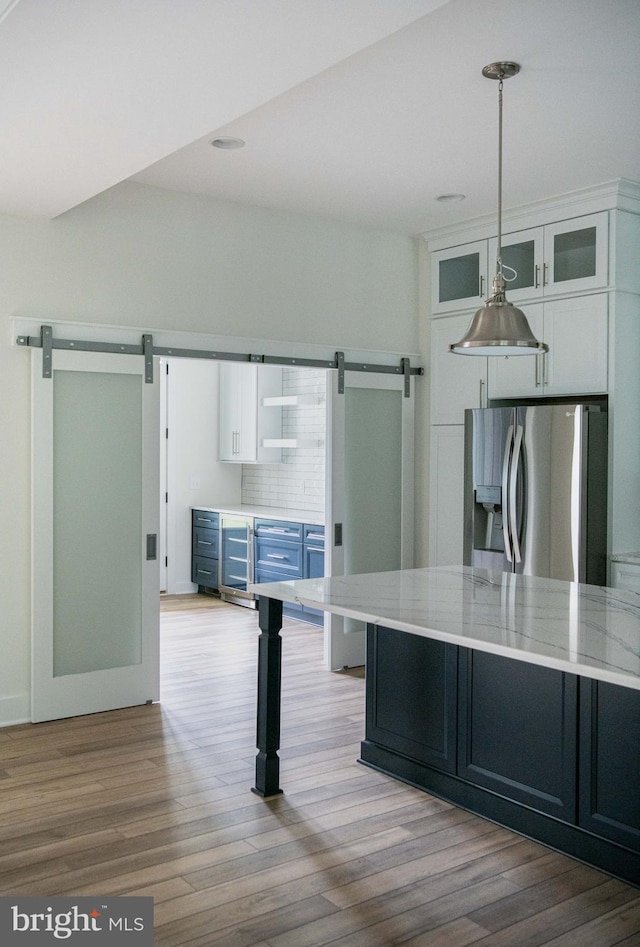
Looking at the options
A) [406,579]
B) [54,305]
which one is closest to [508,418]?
[406,579]

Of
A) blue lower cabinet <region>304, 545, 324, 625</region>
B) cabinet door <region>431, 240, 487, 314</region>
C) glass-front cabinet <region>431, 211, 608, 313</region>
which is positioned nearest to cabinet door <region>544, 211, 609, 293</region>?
glass-front cabinet <region>431, 211, 608, 313</region>

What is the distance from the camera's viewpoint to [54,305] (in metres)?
4.52

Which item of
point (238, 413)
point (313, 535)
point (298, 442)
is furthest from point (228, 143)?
point (238, 413)

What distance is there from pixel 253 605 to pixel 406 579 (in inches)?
158

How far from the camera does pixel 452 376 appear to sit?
5668 mm

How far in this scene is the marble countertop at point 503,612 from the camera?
2.35 metres

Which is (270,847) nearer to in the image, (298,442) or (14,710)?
(14,710)

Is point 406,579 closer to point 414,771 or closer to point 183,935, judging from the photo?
point 414,771

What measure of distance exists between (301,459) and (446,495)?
2.37m

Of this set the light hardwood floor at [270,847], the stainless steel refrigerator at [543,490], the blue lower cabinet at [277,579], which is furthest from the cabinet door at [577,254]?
the blue lower cabinet at [277,579]

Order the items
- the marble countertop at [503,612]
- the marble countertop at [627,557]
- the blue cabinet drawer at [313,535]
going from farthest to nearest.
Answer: the blue cabinet drawer at [313,535]
the marble countertop at [627,557]
the marble countertop at [503,612]

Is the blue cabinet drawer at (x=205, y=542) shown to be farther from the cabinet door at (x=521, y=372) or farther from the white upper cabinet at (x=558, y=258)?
the white upper cabinet at (x=558, y=258)

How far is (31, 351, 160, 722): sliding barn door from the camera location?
14.7 feet

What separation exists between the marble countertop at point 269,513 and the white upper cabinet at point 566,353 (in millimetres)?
2246
